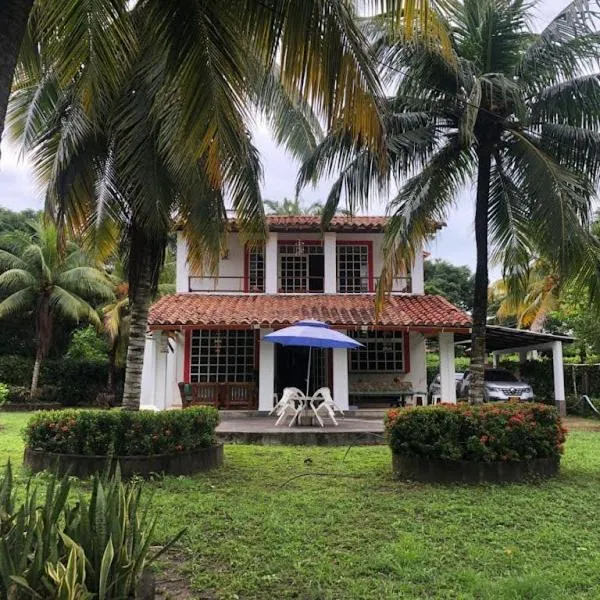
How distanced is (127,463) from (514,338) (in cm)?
1497

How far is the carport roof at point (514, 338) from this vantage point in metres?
18.1

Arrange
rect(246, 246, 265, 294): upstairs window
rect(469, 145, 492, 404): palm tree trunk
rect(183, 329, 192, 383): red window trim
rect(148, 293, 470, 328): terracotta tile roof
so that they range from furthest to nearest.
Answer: rect(246, 246, 265, 294): upstairs window, rect(183, 329, 192, 383): red window trim, rect(148, 293, 470, 328): terracotta tile roof, rect(469, 145, 492, 404): palm tree trunk

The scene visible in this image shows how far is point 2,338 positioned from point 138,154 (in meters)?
19.8

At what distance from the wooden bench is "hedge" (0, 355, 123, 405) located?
8.25 m

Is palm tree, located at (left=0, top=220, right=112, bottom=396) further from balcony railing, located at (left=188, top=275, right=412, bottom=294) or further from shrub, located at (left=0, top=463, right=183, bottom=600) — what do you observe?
shrub, located at (left=0, top=463, right=183, bottom=600)

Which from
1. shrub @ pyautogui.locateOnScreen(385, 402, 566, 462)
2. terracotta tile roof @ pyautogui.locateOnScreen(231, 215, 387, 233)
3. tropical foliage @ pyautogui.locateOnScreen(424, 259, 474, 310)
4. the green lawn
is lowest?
the green lawn

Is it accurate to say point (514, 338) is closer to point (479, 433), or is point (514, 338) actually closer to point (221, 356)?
point (221, 356)

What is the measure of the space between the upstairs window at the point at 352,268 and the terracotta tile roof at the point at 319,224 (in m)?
0.84

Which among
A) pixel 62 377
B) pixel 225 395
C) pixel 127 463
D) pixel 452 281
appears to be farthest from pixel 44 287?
pixel 452 281

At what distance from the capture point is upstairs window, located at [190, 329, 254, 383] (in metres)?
17.0

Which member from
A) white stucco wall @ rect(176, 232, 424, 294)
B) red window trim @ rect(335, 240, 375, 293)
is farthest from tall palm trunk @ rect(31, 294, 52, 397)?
red window trim @ rect(335, 240, 375, 293)

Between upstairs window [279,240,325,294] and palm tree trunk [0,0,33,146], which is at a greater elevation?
upstairs window [279,240,325,294]

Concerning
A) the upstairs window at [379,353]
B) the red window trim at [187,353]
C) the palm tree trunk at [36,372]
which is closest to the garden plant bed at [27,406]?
the palm tree trunk at [36,372]

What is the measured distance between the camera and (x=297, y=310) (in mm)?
15797
